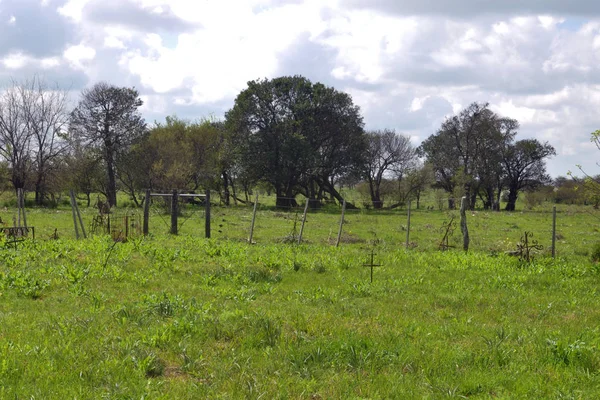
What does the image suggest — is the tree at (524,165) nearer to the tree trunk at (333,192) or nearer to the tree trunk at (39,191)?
the tree trunk at (333,192)

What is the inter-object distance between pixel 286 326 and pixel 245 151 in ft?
148

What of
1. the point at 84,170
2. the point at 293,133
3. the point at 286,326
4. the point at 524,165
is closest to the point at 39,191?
the point at 84,170

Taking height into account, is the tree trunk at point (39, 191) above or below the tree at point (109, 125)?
below

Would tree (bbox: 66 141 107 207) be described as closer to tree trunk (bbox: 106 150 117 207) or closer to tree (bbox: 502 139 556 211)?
tree trunk (bbox: 106 150 117 207)

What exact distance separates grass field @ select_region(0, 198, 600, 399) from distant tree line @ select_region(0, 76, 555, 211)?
30469 millimetres

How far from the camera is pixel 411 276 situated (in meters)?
12.6

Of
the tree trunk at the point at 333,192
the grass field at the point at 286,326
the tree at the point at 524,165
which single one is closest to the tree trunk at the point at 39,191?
the tree trunk at the point at 333,192

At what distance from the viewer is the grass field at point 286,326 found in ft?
19.4

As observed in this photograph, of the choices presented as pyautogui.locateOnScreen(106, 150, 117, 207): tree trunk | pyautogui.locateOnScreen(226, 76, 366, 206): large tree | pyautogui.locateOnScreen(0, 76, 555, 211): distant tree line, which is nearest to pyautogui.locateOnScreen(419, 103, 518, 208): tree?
pyautogui.locateOnScreen(0, 76, 555, 211): distant tree line

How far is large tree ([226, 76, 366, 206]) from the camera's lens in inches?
2037

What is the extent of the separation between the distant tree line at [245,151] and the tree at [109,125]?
0.09 m

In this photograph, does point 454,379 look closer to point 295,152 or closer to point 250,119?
point 295,152

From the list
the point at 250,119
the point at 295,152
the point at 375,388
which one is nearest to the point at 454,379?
the point at 375,388

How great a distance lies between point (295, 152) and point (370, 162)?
14291mm
